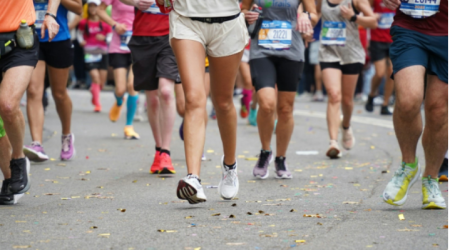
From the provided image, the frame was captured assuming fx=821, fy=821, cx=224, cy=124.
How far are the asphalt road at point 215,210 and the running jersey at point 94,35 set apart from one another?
261 inches

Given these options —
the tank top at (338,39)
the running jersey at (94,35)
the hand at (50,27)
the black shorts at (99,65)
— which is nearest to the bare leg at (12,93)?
the hand at (50,27)

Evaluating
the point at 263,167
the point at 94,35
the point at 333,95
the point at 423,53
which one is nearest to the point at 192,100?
the point at 423,53

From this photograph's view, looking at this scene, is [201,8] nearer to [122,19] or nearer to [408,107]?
[408,107]

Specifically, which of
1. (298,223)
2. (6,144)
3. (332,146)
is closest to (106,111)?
(332,146)

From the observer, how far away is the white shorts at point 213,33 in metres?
5.07

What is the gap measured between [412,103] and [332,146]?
12.0 ft

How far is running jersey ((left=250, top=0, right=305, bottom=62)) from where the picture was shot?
664 centimetres

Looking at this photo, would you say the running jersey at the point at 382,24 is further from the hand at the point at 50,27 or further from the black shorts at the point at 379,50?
the hand at the point at 50,27

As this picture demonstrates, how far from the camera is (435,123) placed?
510 cm

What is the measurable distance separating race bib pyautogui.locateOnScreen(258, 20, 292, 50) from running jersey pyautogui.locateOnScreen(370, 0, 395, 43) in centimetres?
695

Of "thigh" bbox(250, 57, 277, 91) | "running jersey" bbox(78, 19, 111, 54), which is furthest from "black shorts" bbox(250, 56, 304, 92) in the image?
"running jersey" bbox(78, 19, 111, 54)

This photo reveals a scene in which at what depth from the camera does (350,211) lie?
5.04m

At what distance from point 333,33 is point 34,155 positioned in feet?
11.6

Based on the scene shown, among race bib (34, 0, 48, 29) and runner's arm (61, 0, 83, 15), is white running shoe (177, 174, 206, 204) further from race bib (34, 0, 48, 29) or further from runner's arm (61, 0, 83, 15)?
race bib (34, 0, 48, 29)
